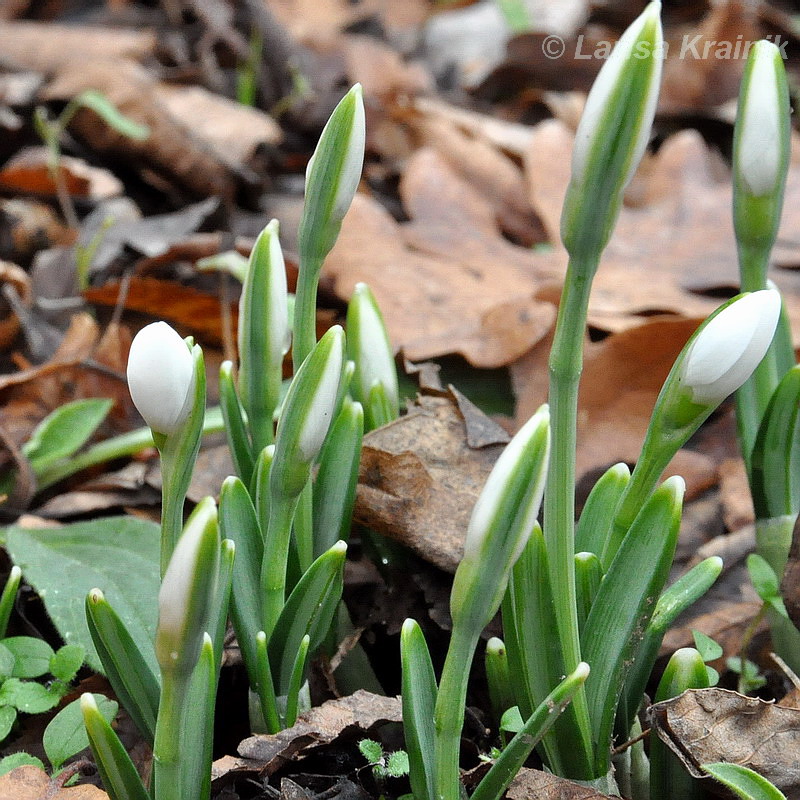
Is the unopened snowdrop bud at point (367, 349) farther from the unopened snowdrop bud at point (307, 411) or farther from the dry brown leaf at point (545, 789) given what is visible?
the dry brown leaf at point (545, 789)

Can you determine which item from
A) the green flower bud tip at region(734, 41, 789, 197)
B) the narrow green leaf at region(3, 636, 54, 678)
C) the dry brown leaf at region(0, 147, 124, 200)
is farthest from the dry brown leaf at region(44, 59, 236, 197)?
the green flower bud tip at region(734, 41, 789, 197)

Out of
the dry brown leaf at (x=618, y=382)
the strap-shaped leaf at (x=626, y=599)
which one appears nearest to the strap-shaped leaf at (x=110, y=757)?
the strap-shaped leaf at (x=626, y=599)

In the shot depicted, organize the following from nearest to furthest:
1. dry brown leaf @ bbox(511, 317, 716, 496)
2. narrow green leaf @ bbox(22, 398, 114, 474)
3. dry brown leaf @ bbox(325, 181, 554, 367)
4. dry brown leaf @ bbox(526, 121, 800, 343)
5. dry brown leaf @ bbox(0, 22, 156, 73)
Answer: narrow green leaf @ bbox(22, 398, 114, 474), dry brown leaf @ bbox(511, 317, 716, 496), dry brown leaf @ bbox(325, 181, 554, 367), dry brown leaf @ bbox(526, 121, 800, 343), dry brown leaf @ bbox(0, 22, 156, 73)

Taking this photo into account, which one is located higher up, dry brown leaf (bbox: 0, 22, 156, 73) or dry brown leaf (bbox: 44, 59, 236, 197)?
dry brown leaf (bbox: 0, 22, 156, 73)

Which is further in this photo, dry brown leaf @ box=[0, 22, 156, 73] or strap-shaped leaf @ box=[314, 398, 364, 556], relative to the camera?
dry brown leaf @ box=[0, 22, 156, 73]

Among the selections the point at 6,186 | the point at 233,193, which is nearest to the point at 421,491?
the point at 233,193

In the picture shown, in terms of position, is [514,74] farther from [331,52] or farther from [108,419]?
[108,419]

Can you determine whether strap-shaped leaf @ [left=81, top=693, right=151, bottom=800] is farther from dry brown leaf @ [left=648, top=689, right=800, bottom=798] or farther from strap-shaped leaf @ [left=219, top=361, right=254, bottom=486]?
dry brown leaf @ [left=648, top=689, right=800, bottom=798]
